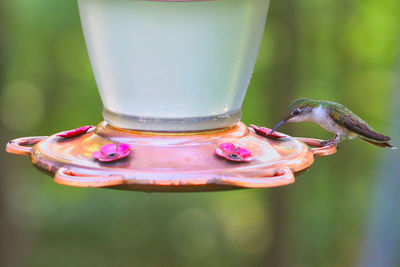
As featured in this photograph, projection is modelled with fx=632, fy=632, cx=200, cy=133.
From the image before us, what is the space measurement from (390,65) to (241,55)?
6604 millimetres

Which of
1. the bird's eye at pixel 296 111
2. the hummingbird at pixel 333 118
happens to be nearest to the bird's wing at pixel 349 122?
the hummingbird at pixel 333 118

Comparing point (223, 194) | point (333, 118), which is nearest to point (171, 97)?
point (333, 118)

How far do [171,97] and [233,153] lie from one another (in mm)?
326

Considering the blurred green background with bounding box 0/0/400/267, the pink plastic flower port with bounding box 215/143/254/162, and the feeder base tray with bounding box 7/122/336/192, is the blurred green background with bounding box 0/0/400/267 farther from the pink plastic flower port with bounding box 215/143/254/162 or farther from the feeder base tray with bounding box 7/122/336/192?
the pink plastic flower port with bounding box 215/143/254/162

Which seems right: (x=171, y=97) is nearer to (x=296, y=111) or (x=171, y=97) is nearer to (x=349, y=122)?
(x=296, y=111)

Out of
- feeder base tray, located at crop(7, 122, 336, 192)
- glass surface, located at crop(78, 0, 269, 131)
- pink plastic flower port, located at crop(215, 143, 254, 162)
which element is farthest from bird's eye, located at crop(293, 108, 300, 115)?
pink plastic flower port, located at crop(215, 143, 254, 162)

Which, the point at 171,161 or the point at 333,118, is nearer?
the point at 171,161

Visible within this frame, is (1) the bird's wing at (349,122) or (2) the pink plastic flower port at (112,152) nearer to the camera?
(2) the pink plastic flower port at (112,152)

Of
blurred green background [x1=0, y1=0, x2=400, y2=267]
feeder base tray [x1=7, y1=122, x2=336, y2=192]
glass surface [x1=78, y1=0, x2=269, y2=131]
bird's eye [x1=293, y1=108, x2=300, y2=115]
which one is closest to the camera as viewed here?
feeder base tray [x1=7, y1=122, x2=336, y2=192]

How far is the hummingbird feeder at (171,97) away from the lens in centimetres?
188

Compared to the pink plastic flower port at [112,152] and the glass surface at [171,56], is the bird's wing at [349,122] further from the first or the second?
the pink plastic flower port at [112,152]

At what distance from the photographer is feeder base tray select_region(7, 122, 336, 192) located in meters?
1.71

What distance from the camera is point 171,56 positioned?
2.04 meters

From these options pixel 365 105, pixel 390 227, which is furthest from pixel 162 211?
pixel 390 227
